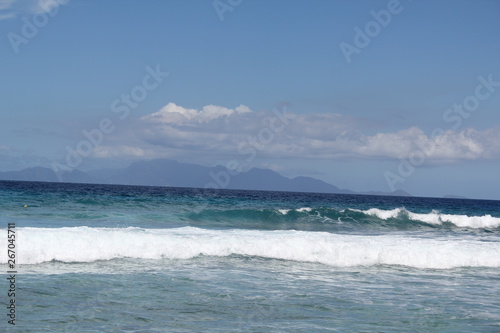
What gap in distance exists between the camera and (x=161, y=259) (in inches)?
608

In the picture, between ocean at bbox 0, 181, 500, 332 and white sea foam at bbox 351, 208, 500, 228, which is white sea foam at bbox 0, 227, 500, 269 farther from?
white sea foam at bbox 351, 208, 500, 228

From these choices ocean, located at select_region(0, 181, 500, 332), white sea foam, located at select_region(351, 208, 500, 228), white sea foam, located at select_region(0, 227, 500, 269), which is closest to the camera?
ocean, located at select_region(0, 181, 500, 332)

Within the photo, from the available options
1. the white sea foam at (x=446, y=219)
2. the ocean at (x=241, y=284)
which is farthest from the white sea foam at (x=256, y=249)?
the white sea foam at (x=446, y=219)

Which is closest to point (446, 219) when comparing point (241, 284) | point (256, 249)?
point (256, 249)

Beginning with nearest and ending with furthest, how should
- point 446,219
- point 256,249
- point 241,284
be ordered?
point 241,284 < point 256,249 < point 446,219

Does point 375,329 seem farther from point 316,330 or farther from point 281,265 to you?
point 281,265

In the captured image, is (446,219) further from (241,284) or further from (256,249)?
(241,284)

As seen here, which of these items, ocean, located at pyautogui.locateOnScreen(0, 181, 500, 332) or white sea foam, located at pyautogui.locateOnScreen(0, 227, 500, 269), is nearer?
ocean, located at pyautogui.locateOnScreen(0, 181, 500, 332)

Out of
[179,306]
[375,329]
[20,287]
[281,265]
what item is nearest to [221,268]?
[281,265]

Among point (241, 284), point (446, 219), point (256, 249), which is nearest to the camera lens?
point (241, 284)

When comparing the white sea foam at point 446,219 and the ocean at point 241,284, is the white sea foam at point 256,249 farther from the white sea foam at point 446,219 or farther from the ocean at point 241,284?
the white sea foam at point 446,219

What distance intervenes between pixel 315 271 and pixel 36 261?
795 centimetres

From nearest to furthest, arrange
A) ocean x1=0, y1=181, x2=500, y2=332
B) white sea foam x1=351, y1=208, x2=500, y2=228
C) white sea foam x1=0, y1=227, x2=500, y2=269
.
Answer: ocean x1=0, y1=181, x2=500, y2=332 < white sea foam x1=0, y1=227, x2=500, y2=269 < white sea foam x1=351, y1=208, x2=500, y2=228

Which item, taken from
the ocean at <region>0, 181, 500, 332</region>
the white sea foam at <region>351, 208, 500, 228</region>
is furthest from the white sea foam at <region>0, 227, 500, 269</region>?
the white sea foam at <region>351, 208, 500, 228</region>
